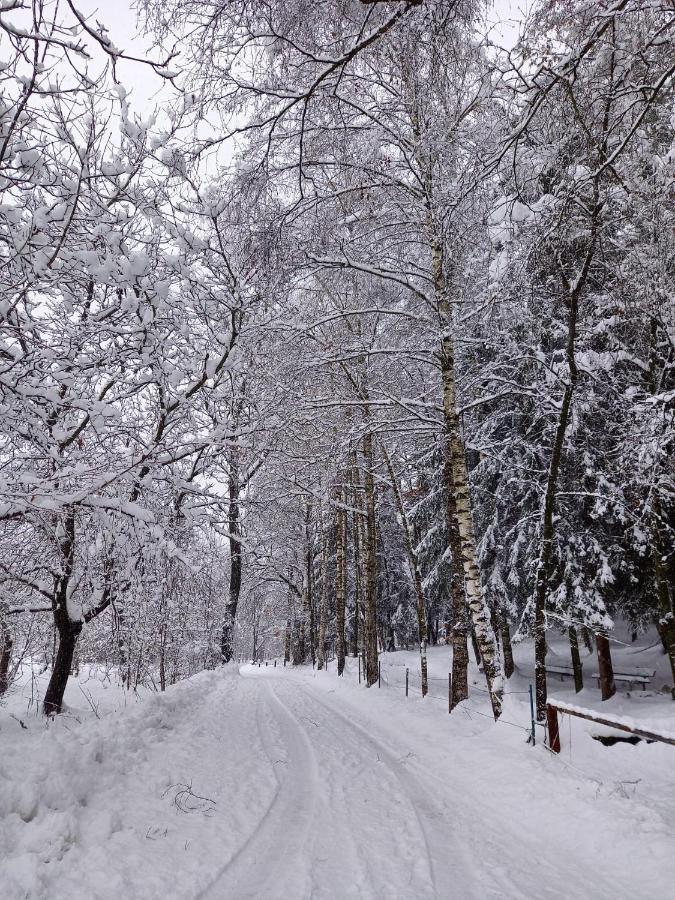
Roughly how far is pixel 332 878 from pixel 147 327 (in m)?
5.08

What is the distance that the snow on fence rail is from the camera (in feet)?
16.3

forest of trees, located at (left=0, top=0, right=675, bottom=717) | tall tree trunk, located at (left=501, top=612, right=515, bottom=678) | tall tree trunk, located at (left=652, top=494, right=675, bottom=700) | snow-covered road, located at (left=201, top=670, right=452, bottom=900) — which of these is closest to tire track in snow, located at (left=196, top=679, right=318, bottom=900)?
snow-covered road, located at (left=201, top=670, right=452, bottom=900)

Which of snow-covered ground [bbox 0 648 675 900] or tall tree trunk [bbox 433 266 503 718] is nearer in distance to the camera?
snow-covered ground [bbox 0 648 675 900]

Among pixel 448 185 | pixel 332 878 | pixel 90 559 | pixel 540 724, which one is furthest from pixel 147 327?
pixel 540 724

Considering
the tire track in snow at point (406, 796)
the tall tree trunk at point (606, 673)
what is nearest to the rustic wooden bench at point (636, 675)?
the tall tree trunk at point (606, 673)

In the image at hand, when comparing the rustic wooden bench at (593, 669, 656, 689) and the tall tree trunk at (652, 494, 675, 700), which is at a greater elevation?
the tall tree trunk at (652, 494, 675, 700)

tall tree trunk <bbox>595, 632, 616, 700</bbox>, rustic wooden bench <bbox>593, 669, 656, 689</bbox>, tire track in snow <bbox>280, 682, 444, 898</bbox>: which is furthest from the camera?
rustic wooden bench <bbox>593, 669, 656, 689</bbox>

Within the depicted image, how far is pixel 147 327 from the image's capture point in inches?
204

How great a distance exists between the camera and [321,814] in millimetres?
5004

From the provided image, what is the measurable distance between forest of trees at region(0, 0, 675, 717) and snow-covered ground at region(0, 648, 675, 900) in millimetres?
1577

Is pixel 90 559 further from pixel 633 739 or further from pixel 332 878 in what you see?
pixel 633 739

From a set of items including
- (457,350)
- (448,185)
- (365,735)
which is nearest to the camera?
(448,185)

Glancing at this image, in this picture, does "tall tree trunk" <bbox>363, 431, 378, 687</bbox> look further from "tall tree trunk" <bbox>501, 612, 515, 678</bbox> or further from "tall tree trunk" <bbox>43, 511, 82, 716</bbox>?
"tall tree trunk" <bbox>43, 511, 82, 716</bbox>

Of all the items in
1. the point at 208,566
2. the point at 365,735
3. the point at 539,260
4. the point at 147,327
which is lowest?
the point at 365,735
